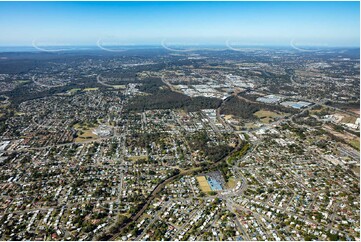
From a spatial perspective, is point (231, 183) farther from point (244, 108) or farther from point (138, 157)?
point (244, 108)

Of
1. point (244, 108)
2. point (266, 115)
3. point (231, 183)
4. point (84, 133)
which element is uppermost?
point (231, 183)

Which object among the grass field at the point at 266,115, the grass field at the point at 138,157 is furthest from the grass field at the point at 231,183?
the grass field at the point at 266,115

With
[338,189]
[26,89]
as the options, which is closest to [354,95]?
[338,189]

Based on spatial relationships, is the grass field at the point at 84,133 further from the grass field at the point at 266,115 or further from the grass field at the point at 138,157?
the grass field at the point at 266,115

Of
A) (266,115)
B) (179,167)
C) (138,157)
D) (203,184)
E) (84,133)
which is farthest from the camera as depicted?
(266,115)

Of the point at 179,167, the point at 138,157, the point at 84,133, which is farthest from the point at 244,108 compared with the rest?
the point at 84,133

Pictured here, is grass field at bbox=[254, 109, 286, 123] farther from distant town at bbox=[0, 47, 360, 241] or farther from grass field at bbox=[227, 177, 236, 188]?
grass field at bbox=[227, 177, 236, 188]
